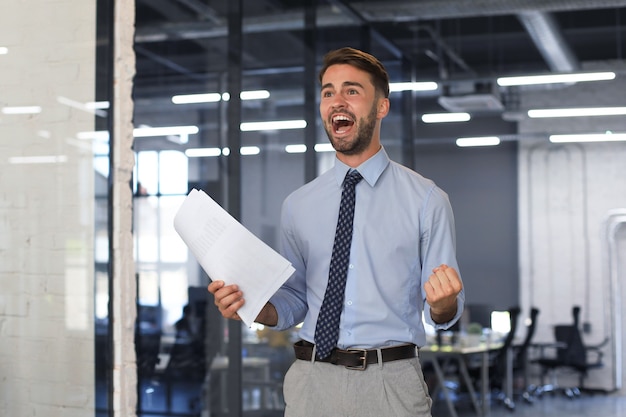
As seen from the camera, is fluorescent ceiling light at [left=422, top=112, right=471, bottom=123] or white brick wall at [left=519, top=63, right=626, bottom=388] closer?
fluorescent ceiling light at [left=422, top=112, right=471, bottom=123]

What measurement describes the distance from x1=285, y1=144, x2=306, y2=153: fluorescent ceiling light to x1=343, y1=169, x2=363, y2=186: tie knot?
3.59m

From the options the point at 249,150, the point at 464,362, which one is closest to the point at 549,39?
the point at 464,362

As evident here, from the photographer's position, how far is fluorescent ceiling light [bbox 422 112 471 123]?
1183 centimetres

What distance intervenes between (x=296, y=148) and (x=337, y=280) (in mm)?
3902

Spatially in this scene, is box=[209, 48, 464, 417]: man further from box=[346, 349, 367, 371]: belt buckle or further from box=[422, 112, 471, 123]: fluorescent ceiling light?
box=[422, 112, 471, 123]: fluorescent ceiling light

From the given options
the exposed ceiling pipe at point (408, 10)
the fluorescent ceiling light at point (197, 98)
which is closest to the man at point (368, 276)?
the fluorescent ceiling light at point (197, 98)

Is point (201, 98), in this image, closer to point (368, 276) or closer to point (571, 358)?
point (368, 276)

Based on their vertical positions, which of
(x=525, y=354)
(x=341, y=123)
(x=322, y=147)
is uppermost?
(x=322, y=147)

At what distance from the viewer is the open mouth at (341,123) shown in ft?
7.18

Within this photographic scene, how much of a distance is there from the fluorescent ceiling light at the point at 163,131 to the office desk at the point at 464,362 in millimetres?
5238

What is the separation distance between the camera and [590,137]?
40.8ft

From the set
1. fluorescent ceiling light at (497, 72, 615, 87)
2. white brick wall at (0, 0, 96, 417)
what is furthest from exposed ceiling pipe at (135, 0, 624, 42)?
white brick wall at (0, 0, 96, 417)

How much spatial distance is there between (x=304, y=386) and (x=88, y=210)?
1.43m

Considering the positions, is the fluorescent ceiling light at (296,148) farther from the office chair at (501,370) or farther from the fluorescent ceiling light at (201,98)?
the office chair at (501,370)
